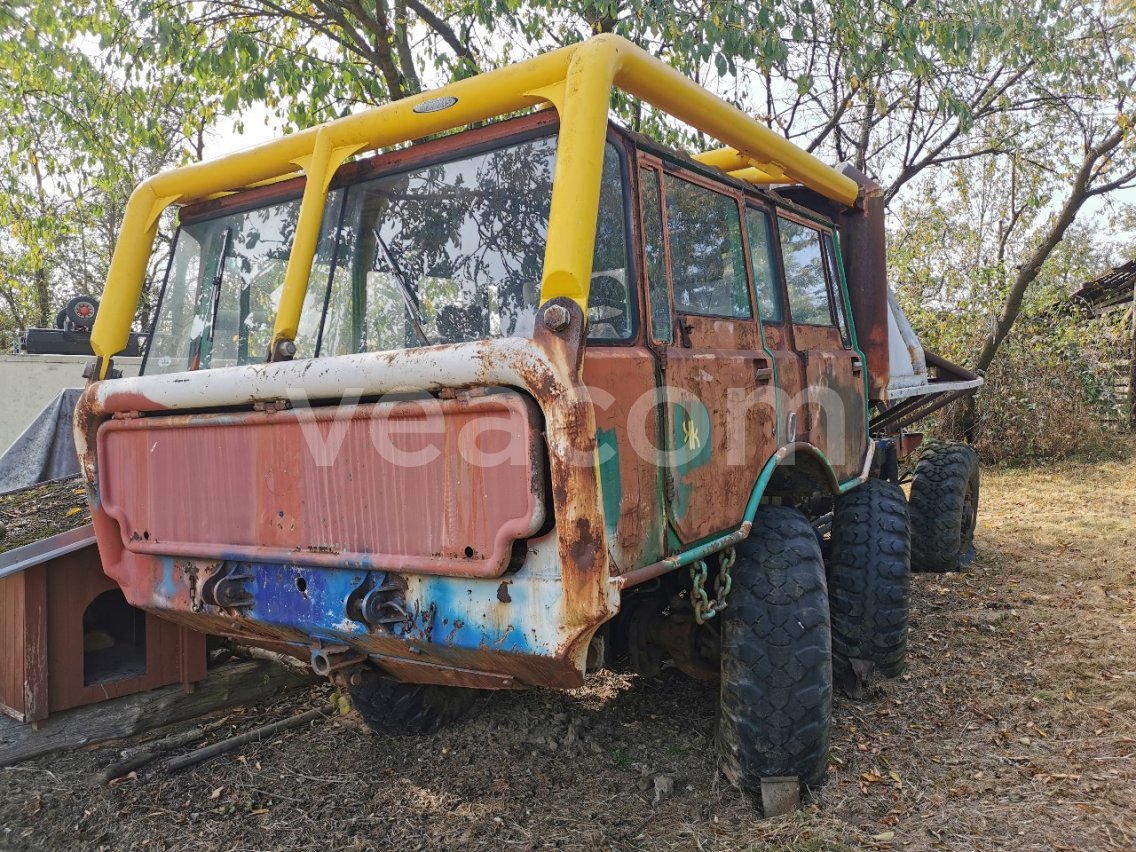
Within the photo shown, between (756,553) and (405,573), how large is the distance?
4.37 feet

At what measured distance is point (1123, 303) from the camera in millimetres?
13805

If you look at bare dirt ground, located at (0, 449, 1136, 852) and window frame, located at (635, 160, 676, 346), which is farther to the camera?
bare dirt ground, located at (0, 449, 1136, 852)

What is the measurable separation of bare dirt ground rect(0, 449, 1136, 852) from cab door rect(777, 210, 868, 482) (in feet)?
3.96

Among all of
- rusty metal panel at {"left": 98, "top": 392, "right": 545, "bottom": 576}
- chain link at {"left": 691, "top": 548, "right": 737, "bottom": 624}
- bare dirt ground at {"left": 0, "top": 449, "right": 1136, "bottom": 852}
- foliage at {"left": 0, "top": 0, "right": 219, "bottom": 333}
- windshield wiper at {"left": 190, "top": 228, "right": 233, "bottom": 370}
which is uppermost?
foliage at {"left": 0, "top": 0, "right": 219, "bottom": 333}

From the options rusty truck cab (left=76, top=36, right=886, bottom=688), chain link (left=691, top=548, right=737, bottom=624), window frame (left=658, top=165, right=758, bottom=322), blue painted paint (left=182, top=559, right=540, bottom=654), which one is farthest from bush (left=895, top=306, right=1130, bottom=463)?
blue painted paint (left=182, top=559, right=540, bottom=654)

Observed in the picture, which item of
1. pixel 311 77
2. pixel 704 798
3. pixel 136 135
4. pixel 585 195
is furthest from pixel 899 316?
pixel 136 135

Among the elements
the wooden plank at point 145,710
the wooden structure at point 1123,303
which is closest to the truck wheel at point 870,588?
the wooden plank at point 145,710

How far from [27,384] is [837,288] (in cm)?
600

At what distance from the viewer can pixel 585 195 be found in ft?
7.57

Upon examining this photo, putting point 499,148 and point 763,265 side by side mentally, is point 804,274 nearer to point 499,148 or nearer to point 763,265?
point 763,265

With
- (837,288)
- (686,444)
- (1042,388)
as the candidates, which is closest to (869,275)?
(837,288)

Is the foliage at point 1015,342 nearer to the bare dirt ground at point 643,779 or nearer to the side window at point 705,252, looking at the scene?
the bare dirt ground at point 643,779

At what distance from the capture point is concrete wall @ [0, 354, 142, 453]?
6.77 metres

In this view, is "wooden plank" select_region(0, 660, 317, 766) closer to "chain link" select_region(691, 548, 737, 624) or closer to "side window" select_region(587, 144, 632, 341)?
"chain link" select_region(691, 548, 737, 624)
